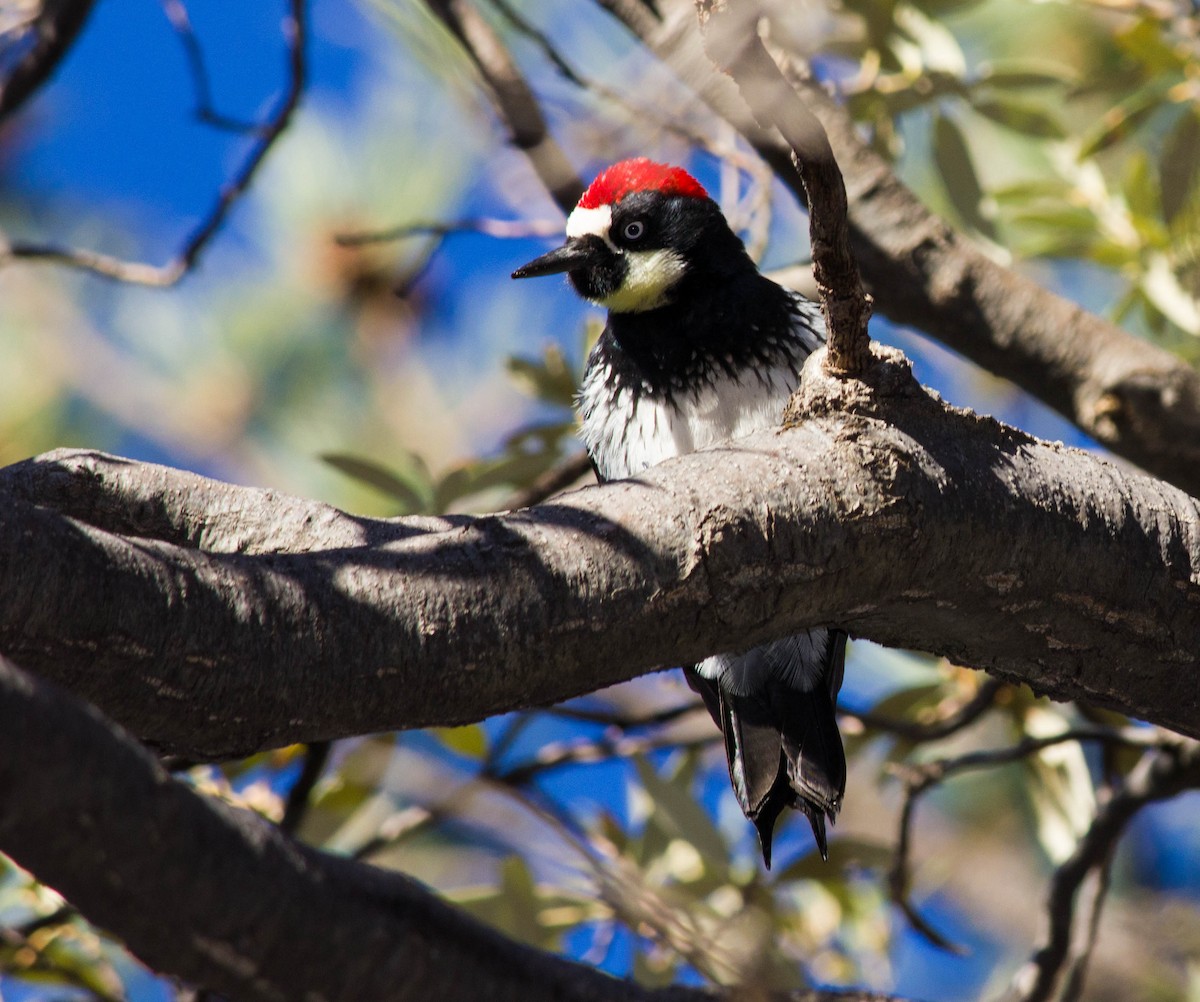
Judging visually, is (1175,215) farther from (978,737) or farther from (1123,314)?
(978,737)

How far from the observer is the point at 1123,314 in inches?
128

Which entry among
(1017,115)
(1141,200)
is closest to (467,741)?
(1017,115)

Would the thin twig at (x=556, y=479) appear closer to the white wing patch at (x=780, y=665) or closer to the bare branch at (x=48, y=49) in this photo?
the white wing patch at (x=780, y=665)

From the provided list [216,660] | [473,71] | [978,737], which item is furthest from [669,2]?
[978,737]

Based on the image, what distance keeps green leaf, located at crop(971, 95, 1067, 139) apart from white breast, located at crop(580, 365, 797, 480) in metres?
0.82

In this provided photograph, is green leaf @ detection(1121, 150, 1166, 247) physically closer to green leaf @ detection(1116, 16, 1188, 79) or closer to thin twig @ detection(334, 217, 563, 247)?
green leaf @ detection(1116, 16, 1188, 79)

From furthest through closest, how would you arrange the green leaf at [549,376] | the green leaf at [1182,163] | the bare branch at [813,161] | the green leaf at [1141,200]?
the green leaf at [549,376] → the green leaf at [1141,200] → the green leaf at [1182,163] → the bare branch at [813,161]

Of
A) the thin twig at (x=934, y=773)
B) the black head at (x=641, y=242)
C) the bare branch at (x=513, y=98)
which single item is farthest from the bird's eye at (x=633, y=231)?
the thin twig at (x=934, y=773)

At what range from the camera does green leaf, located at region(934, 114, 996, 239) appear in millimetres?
3080

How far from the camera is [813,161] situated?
1.47m

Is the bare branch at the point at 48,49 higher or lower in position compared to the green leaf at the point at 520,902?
higher

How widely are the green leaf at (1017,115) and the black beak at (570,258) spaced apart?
89 cm

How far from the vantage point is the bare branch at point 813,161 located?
4.32 ft

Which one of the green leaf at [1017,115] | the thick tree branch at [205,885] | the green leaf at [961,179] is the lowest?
the thick tree branch at [205,885]
